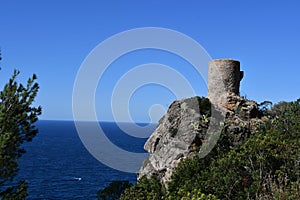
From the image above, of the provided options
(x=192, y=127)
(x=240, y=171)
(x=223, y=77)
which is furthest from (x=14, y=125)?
(x=223, y=77)

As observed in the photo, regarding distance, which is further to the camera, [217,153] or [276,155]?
[217,153]

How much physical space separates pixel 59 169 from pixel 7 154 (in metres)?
65.8

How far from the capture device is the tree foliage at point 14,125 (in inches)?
390

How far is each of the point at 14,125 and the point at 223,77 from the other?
49.8 ft

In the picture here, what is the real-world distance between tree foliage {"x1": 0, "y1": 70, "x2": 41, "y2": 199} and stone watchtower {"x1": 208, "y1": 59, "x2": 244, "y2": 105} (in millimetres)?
14215

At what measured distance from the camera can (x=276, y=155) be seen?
1534cm

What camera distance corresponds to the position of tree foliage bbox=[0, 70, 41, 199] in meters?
9.90

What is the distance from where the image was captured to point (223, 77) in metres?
22.5

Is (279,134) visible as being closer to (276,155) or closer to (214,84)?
(276,155)

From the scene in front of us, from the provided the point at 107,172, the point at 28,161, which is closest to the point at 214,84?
the point at 107,172

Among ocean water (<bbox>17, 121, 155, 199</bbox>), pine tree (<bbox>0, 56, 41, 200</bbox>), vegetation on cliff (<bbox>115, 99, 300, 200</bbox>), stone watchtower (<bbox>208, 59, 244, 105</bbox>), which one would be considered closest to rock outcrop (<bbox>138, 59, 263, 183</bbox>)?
stone watchtower (<bbox>208, 59, 244, 105</bbox>)

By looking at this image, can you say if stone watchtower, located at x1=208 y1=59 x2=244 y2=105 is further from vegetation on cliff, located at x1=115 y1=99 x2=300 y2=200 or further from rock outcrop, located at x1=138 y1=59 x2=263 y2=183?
vegetation on cliff, located at x1=115 y1=99 x2=300 y2=200

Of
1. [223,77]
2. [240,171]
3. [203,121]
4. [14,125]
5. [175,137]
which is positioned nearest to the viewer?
[14,125]

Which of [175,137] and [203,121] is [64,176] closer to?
[175,137]
